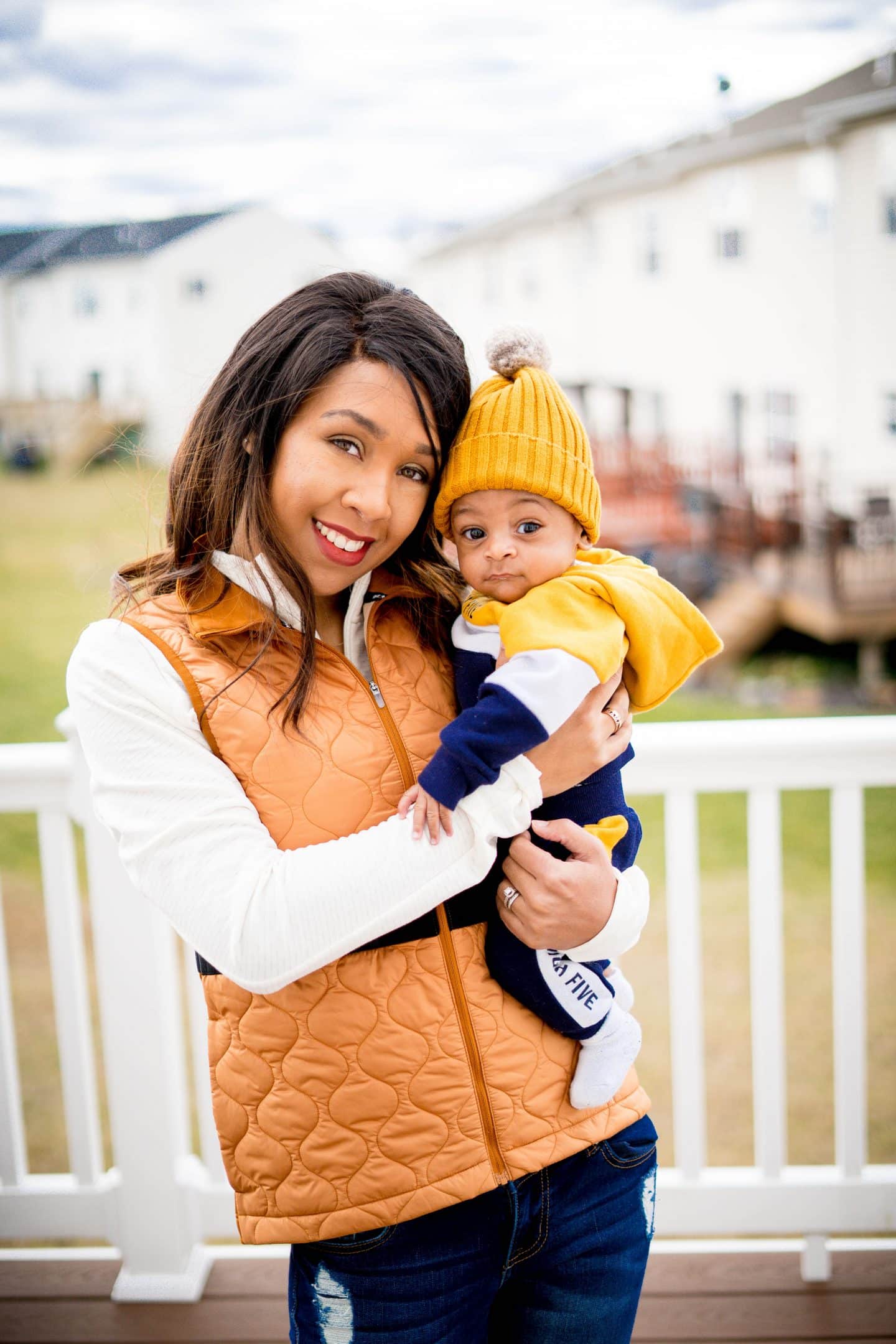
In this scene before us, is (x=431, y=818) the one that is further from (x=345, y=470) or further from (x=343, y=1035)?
(x=345, y=470)

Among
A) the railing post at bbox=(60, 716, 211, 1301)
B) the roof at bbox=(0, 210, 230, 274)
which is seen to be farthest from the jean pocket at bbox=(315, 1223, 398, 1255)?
the roof at bbox=(0, 210, 230, 274)

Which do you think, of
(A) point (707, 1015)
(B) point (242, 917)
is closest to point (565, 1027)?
(B) point (242, 917)

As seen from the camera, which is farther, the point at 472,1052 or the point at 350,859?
the point at 472,1052

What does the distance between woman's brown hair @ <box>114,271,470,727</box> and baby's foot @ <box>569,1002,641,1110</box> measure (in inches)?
17.4

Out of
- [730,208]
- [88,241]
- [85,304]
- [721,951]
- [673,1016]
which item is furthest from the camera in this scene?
[730,208]

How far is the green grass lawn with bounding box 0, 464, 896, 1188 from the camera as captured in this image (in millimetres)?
3742

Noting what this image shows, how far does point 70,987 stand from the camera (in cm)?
183

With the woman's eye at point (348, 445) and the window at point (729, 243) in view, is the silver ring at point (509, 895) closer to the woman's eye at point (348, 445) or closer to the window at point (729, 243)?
the woman's eye at point (348, 445)

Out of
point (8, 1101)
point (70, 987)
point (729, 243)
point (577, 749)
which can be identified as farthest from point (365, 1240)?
point (729, 243)

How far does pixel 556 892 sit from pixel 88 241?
8427 millimetres

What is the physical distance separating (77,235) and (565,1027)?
8.83 m

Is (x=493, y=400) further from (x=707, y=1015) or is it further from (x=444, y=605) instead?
(x=707, y=1015)

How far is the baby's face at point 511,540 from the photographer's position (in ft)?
3.69

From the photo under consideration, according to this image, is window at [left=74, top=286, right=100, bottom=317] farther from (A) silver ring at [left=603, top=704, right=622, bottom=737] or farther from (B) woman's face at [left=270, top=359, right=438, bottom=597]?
(A) silver ring at [left=603, top=704, right=622, bottom=737]
